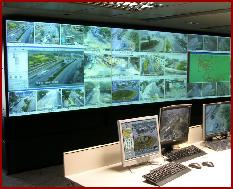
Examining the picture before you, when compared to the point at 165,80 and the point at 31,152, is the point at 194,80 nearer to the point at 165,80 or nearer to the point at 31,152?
the point at 165,80

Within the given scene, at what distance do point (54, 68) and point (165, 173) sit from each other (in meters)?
2.58

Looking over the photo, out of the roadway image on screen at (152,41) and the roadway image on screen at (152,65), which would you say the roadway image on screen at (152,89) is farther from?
the roadway image on screen at (152,41)

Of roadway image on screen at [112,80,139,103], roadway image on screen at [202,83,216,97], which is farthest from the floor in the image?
roadway image on screen at [202,83,216,97]

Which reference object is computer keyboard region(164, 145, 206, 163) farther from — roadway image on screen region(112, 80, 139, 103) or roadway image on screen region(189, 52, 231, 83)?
roadway image on screen region(189, 52, 231, 83)

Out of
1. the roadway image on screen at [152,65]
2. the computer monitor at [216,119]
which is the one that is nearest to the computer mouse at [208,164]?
the computer monitor at [216,119]

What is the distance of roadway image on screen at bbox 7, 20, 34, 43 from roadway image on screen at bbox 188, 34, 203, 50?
9.51 ft

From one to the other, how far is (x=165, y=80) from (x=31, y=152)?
8.08 feet

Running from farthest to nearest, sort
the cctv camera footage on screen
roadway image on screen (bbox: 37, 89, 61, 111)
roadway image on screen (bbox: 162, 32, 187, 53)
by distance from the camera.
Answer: roadway image on screen (bbox: 162, 32, 187, 53) → roadway image on screen (bbox: 37, 89, 61, 111) → the cctv camera footage on screen

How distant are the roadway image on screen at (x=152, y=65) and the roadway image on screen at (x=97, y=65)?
25.5 inches

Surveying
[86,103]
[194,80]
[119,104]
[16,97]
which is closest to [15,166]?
[16,97]

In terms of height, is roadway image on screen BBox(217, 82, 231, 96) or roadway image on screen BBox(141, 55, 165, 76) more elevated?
roadway image on screen BBox(141, 55, 165, 76)

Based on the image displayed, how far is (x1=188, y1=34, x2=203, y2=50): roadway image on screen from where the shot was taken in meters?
6.22

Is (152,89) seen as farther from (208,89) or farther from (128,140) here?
(128,140)

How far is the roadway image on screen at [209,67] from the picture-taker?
6.29 metres
